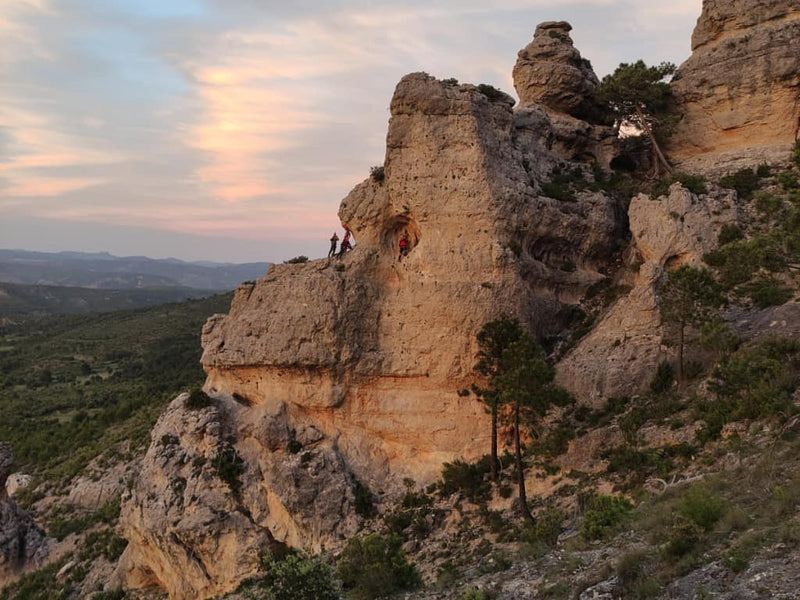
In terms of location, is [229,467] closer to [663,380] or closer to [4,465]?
[4,465]

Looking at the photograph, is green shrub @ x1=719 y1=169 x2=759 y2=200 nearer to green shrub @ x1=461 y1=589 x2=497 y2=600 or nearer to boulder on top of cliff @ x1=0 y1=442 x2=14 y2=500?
green shrub @ x1=461 y1=589 x2=497 y2=600

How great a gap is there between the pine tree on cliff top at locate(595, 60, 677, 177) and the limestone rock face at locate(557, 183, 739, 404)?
22.1 feet

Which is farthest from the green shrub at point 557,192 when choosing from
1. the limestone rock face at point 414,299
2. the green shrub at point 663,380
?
the green shrub at point 663,380

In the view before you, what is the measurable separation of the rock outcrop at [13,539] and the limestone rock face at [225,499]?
22.5 ft

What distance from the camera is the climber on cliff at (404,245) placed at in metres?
30.1

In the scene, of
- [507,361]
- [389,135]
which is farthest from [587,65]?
[507,361]

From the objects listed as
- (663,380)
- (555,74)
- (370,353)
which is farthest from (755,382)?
(555,74)

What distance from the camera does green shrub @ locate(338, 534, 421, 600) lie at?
18.2m

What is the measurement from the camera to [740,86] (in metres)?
35.3

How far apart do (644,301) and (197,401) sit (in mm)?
21631

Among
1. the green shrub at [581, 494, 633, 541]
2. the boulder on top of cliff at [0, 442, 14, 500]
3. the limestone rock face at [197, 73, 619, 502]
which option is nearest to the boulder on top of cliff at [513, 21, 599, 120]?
the limestone rock face at [197, 73, 619, 502]

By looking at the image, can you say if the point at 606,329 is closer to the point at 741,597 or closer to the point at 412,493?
the point at 412,493

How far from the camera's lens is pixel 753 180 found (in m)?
32.6

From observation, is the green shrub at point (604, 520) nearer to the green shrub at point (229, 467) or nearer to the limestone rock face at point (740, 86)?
the green shrub at point (229, 467)
